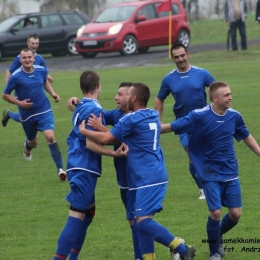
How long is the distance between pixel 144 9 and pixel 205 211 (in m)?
24.3

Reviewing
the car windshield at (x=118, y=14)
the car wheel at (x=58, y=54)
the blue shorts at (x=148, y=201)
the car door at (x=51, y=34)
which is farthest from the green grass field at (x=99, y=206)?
the car wheel at (x=58, y=54)

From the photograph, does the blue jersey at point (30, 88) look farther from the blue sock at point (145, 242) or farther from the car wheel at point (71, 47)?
the car wheel at point (71, 47)

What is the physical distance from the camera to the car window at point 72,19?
3700 centimetres

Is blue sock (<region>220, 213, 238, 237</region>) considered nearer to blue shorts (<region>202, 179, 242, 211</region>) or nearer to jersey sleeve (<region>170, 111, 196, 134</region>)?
blue shorts (<region>202, 179, 242, 211</region>)

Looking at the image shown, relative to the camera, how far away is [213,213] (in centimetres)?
838

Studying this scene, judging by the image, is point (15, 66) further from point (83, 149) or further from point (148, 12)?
point (148, 12)

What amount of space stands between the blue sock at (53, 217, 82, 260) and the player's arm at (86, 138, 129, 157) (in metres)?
0.71

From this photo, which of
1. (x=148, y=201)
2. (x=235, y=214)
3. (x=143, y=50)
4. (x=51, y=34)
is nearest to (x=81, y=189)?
(x=148, y=201)

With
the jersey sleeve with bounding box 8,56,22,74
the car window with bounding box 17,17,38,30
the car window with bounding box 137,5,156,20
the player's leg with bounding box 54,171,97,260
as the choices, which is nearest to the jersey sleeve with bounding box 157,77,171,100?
the player's leg with bounding box 54,171,97,260

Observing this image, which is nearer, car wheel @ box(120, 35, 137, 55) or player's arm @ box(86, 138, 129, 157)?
player's arm @ box(86, 138, 129, 157)

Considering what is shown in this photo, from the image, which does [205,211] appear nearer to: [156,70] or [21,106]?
[21,106]

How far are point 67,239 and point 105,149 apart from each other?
0.93 metres

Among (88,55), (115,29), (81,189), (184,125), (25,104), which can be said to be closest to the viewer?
(81,189)

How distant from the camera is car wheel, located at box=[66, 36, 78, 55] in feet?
119
